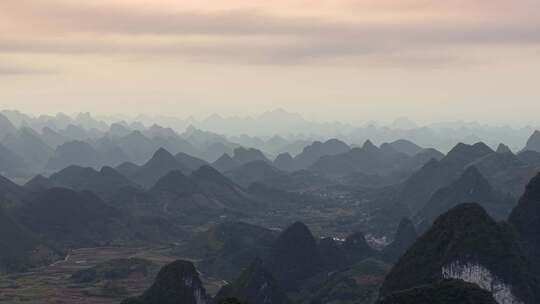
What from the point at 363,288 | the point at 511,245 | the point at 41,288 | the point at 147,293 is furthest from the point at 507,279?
the point at 41,288

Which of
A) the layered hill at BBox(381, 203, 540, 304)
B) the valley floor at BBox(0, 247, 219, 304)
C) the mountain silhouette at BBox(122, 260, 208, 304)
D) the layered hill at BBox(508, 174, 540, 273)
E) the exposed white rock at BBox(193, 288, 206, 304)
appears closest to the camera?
the layered hill at BBox(381, 203, 540, 304)

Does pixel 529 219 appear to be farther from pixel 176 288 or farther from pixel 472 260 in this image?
pixel 176 288

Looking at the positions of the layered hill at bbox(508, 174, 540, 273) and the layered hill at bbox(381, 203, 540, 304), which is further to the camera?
the layered hill at bbox(508, 174, 540, 273)

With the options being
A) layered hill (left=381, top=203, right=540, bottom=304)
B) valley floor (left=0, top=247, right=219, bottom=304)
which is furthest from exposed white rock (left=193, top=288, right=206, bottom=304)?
valley floor (left=0, top=247, right=219, bottom=304)

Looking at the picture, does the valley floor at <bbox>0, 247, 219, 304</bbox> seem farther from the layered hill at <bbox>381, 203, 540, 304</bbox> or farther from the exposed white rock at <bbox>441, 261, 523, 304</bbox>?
the exposed white rock at <bbox>441, 261, 523, 304</bbox>

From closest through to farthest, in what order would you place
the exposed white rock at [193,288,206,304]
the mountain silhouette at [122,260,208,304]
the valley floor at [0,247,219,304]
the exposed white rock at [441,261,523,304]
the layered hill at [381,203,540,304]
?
the exposed white rock at [441,261,523,304] < the layered hill at [381,203,540,304] < the mountain silhouette at [122,260,208,304] < the exposed white rock at [193,288,206,304] < the valley floor at [0,247,219,304]

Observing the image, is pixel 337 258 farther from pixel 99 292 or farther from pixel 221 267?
pixel 99 292

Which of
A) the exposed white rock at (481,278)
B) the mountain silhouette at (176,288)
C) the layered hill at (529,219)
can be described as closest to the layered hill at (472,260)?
the exposed white rock at (481,278)

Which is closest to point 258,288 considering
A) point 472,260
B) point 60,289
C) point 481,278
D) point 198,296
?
point 198,296
